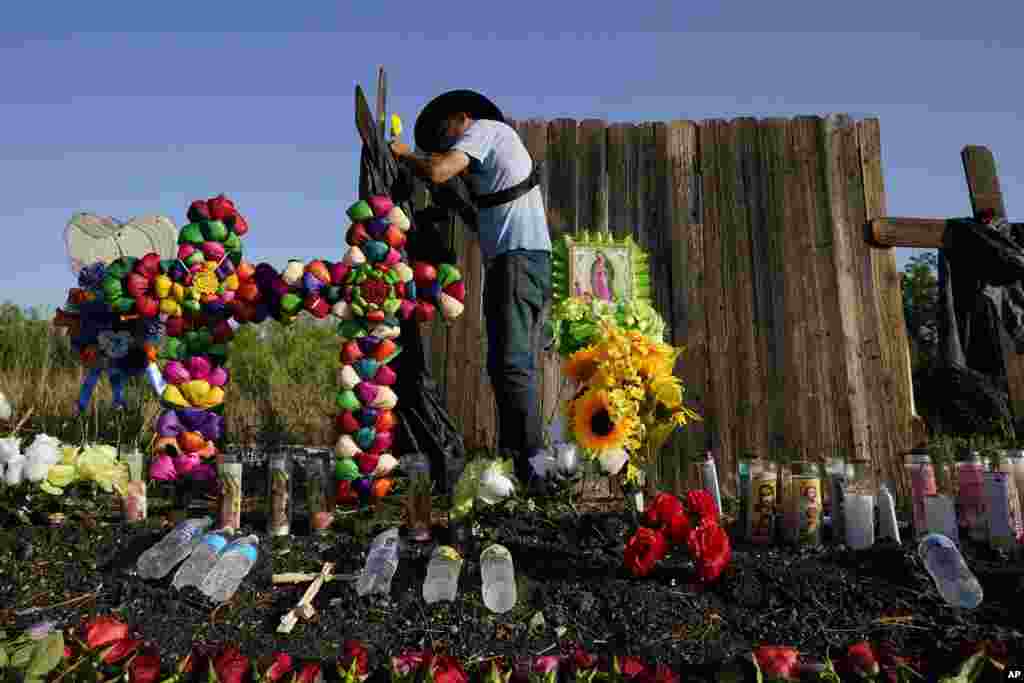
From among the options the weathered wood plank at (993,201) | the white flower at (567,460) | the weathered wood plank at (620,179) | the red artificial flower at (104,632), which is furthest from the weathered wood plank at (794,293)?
the red artificial flower at (104,632)

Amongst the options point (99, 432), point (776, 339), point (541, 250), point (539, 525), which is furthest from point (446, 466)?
point (99, 432)

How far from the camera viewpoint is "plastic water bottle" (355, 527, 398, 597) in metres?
2.63

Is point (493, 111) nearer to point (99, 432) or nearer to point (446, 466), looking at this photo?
point (446, 466)

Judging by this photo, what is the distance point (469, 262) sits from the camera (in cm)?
545

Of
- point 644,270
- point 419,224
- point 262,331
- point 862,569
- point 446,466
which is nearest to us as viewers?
point 862,569

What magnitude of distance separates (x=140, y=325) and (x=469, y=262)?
2.16m

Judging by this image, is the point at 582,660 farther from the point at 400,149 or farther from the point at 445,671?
the point at 400,149

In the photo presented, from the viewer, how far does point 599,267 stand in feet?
17.6

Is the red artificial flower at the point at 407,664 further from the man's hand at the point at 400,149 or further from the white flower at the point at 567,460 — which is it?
the man's hand at the point at 400,149

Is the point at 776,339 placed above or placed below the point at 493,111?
below

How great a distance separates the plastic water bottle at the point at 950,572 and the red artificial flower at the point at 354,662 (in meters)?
1.83

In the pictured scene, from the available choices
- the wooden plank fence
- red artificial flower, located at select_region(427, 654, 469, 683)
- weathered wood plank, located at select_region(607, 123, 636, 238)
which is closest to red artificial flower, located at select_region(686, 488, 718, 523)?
red artificial flower, located at select_region(427, 654, 469, 683)

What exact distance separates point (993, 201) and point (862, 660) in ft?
17.1

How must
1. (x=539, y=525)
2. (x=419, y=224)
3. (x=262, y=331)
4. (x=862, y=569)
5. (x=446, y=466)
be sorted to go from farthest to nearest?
(x=262, y=331) → (x=419, y=224) → (x=446, y=466) → (x=539, y=525) → (x=862, y=569)
